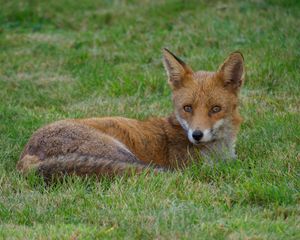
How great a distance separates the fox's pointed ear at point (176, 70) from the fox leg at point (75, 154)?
3.61ft

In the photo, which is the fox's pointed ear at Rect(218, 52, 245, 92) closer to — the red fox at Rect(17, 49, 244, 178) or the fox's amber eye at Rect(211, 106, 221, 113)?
the red fox at Rect(17, 49, 244, 178)

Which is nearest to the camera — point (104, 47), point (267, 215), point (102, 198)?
point (267, 215)

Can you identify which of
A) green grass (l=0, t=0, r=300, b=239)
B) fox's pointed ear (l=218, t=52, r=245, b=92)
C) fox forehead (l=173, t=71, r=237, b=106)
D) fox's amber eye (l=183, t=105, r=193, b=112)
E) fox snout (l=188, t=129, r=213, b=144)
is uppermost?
fox's pointed ear (l=218, t=52, r=245, b=92)

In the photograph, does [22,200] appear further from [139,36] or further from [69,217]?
[139,36]

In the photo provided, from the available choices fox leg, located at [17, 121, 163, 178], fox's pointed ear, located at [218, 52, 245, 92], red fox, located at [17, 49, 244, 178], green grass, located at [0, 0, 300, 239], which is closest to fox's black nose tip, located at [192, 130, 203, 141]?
red fox, located at [17, 49, 244, 178]

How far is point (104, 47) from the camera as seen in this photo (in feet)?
42.2

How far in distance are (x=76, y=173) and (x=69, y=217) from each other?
2.67 feet

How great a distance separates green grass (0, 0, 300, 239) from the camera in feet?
18.6

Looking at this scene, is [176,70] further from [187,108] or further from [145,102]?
[145,102]

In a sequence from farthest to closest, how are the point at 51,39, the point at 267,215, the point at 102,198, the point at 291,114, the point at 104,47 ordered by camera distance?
the point at 51,39, the point at 104,47, the point at 291,114, the point at 102,198, the point at 267,215

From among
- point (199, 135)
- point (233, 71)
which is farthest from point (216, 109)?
point (233, 71)

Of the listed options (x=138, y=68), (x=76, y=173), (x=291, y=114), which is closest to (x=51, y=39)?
(x=138, y=68)

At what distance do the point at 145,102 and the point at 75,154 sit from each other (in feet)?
11.5

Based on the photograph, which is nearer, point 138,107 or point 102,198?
point 102,198
